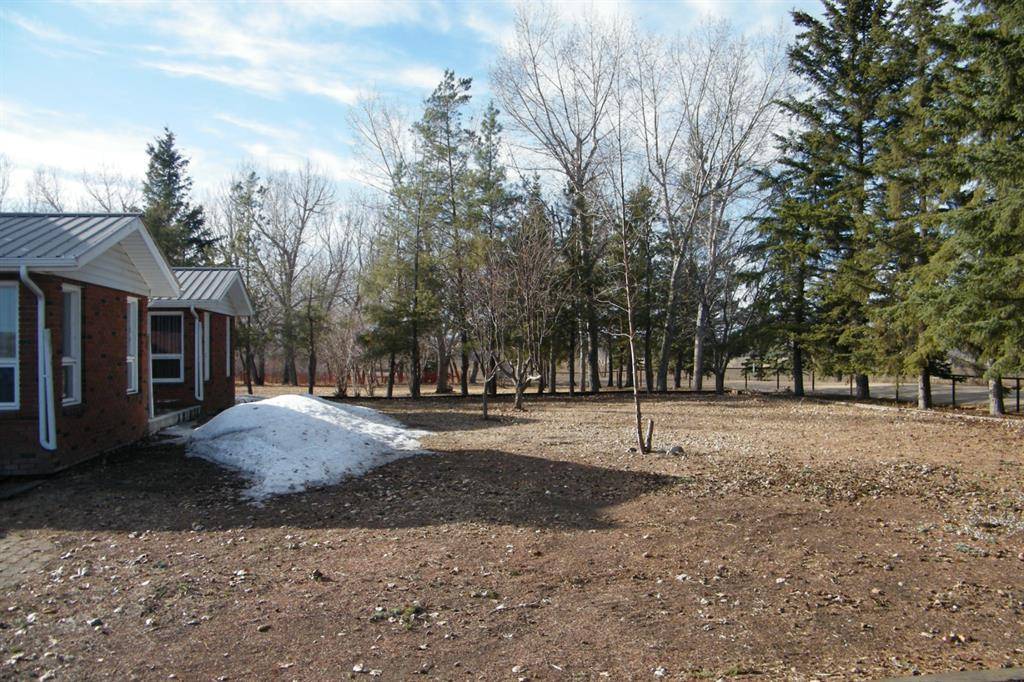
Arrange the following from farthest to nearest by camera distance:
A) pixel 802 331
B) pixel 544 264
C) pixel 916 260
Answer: pixel 802 331 < pixel 544 264 < pixel 916 260

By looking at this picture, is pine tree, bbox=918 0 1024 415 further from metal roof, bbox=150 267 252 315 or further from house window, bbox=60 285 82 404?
metal roof, bbox=150 267 252 315

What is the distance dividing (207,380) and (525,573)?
13.0 meters

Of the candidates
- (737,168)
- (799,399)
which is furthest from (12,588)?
(737,168)

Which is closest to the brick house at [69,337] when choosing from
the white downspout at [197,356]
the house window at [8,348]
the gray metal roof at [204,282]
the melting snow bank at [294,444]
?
the house window at [8,348]

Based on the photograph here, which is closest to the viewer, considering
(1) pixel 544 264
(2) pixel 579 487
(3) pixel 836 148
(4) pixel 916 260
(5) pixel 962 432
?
(2) pixel 579 487

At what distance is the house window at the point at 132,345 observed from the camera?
424 inches

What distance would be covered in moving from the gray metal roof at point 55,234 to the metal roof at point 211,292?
4.78 m

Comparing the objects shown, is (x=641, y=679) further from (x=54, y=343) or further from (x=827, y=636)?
(x=54, y=343)

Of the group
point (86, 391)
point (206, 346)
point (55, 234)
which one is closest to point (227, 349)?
point (206, 346)

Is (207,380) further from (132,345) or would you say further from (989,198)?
(989,198)

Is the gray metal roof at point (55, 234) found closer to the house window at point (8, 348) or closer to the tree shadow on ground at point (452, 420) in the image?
the house window at point (8, 348)

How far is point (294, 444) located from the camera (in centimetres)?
910

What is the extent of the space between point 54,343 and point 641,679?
310 inches

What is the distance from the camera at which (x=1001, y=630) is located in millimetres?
3941
